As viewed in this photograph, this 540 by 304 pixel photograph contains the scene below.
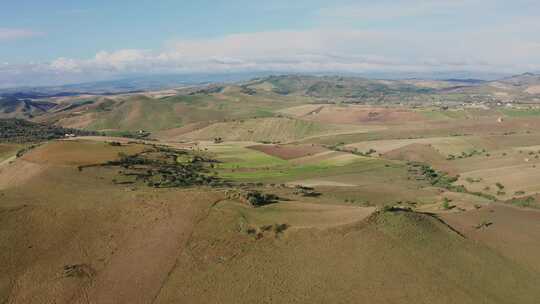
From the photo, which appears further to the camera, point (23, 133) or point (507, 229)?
point (23, 133)

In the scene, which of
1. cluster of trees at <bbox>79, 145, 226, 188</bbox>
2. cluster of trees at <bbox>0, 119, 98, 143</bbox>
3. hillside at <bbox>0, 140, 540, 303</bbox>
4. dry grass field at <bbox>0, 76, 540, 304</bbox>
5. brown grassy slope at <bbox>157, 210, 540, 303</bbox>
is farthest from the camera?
cluster of trees at <bbox>0, 119, 98, 143</bbox>

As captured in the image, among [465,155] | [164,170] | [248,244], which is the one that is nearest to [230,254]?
[248,244]

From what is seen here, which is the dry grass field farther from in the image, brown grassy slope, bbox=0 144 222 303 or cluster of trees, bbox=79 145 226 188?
cluster of trees, bbox=79 145 226 188

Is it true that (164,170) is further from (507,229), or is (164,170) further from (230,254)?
(507,229)

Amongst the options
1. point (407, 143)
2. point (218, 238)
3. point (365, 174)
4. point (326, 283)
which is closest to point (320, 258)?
point (326, 283)

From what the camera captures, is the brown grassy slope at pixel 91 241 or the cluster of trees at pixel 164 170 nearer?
the brown grassy slope at pixel 91 241

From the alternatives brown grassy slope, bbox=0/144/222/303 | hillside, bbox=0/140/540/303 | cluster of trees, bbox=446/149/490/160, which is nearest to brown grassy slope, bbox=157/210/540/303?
hillside, bbox=0/140/540/303

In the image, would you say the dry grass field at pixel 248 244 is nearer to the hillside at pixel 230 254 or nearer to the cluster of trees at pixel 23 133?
the hillside at pixel 230 254

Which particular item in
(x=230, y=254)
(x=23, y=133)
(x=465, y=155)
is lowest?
(x=465, y=155)

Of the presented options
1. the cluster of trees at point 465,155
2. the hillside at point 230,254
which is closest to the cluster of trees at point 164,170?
the hillside at point 230,254

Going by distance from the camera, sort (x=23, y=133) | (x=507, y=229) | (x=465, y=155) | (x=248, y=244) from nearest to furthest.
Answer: (x=248, y=244) < (x=507, y=229) < (x=465, y=155) < (x=23, y=133)

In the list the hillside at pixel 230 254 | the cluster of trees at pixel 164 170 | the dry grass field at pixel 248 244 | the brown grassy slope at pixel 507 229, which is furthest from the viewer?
the cluster of trees at pixel 164 170
